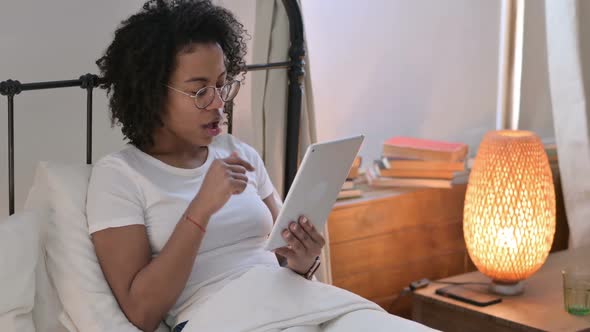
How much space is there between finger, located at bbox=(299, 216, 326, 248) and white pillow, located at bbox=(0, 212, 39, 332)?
1.68ft

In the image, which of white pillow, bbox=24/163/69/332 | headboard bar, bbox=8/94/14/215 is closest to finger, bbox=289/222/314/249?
white pillow, bbox=24/163/69/332

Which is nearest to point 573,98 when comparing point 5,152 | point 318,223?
point 318,223

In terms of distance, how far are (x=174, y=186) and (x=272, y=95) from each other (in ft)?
1.85

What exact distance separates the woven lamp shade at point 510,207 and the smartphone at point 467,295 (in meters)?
0.07

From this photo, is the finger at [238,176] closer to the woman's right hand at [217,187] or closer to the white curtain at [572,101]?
the woman's right hand at [217,187]

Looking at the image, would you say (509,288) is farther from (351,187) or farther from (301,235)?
(301,235)

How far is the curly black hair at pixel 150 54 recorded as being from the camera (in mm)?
1840

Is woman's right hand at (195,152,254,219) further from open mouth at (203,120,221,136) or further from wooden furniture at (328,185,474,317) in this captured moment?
wooden furniture at (328,185,474,317)

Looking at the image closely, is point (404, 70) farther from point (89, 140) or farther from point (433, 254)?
point (89, 140)

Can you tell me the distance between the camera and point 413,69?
121 inches

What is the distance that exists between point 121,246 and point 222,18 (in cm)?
54

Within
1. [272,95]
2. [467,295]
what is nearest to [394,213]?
[467,295]

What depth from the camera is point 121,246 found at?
174cm

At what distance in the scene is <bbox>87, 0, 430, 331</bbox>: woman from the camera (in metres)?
1.75
